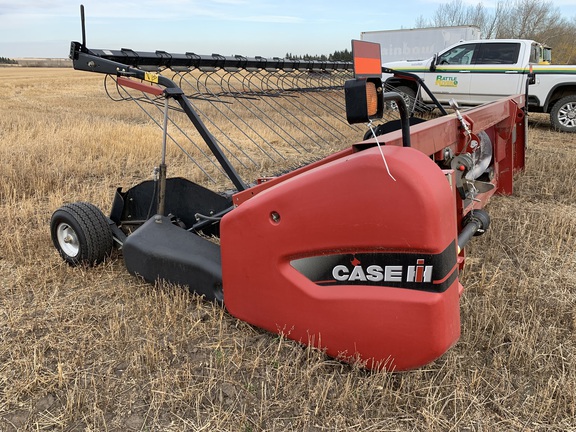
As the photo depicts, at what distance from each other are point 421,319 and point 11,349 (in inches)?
77.3

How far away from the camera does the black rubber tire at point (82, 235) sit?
3.25 meters

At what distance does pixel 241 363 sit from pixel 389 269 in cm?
84

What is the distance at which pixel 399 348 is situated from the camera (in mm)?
2035

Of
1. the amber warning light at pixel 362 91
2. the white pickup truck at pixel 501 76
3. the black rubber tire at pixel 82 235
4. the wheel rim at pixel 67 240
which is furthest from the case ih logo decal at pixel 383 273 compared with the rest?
the white pickup truck at pixel 501 76

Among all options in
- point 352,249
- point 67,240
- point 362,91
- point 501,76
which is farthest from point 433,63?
point 362,91

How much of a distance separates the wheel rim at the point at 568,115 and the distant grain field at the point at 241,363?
23.8 feet

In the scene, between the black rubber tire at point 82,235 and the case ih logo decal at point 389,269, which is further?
the black rubber tire at point 82,235

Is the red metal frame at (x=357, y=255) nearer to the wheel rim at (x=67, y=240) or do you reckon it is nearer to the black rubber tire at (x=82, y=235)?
the black rubber tire at (x=82, y=235)

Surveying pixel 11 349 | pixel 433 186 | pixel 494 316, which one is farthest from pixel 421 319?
pixel 11 349

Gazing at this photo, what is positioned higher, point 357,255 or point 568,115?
point 568,115

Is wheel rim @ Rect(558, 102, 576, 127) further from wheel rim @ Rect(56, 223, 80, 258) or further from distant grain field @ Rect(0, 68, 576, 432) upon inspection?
wheel rim @ Rect(56, 223, 80, 258)

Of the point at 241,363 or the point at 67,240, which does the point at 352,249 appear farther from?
the point at 67,240

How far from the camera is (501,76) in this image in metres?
10.2

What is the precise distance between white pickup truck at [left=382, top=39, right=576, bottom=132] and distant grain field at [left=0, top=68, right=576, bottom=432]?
23.7 feet
